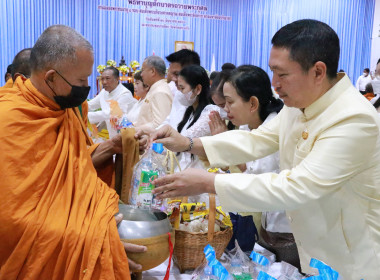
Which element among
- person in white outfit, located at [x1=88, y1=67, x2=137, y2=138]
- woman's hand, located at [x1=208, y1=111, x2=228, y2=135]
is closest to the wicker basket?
woman's hand, located at [x1=208, y1=111, x2=228, y2=135]

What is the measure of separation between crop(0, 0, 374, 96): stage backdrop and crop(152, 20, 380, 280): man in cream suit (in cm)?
1003

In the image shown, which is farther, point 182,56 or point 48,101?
point 182,56

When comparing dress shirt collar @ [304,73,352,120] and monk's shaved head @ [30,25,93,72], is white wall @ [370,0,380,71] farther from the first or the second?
monk's shaved head @ [30,25,93,72]

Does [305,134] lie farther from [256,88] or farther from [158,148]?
[256,88]

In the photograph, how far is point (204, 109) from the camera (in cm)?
370

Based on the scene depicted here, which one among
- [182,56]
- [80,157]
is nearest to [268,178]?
[80,157]

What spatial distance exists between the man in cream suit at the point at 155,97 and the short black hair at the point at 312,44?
121 inches

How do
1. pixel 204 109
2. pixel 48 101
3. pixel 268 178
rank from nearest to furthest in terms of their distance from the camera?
pixel 268 178 → pixel 48 101 → pixel 204 109

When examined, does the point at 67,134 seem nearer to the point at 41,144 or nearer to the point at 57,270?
the point at 41,144

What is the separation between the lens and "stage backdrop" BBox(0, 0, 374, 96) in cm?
1087

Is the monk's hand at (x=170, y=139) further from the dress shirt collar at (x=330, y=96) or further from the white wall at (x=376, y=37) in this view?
the white wall at (x=376, y=37)

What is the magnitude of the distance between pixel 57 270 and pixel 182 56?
3.64 meters

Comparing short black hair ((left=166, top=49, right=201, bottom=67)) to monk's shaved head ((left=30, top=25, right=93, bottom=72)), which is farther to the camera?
short black hair ((left=166, top=49, right=201, bottom=67))

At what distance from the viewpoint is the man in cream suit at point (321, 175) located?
4.85 ft
